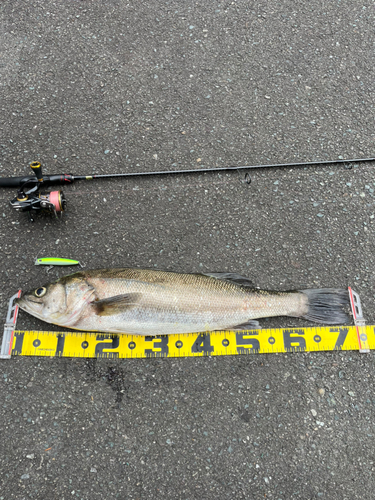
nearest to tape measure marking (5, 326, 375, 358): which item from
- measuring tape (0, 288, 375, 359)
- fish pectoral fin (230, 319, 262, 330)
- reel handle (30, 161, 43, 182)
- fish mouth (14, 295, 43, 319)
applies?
measuring tape (0, 288, 375, 359)

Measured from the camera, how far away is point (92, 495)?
264cm

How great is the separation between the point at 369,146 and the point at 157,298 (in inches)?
121

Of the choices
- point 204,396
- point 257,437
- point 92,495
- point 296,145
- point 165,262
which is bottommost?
point 92,495

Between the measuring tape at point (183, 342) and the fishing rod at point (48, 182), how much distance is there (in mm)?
1015

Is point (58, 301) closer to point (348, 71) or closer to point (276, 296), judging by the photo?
point (276, 296)

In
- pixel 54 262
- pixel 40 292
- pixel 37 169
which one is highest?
pixel 37 169

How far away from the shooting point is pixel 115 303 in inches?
110

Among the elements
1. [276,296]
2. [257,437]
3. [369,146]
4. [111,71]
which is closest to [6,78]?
[111,71]

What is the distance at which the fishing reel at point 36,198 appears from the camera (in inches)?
121

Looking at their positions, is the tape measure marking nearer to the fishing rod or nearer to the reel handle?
the fishing rod

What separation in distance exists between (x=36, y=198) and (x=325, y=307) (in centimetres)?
304

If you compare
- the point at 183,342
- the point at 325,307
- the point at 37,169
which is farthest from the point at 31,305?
the point at 325,307

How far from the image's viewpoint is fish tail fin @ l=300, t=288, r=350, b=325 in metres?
3.04

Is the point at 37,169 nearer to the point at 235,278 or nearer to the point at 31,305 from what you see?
the point at 31,305
